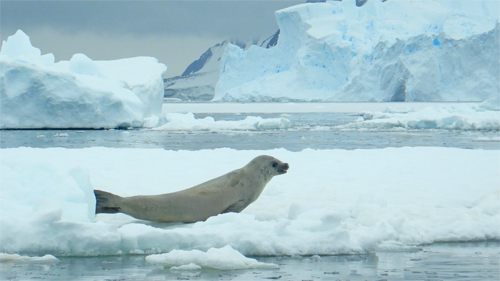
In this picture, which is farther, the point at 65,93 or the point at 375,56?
the point at 375,56

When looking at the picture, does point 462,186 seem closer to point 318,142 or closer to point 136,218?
point 136,218

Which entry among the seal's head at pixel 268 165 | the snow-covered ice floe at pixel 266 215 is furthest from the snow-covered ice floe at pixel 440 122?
the seal's head at pixel 268 165

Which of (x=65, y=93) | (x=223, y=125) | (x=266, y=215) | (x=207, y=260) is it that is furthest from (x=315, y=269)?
(x=223, y=125)

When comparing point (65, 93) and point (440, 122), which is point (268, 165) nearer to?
point (65, 93)

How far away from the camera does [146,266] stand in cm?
354

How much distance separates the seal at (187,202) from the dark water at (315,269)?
70 centimetres

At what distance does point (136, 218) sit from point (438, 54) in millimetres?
36626

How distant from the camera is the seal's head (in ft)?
16.4

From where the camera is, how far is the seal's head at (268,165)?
5000mm

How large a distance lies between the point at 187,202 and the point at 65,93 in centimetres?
1496

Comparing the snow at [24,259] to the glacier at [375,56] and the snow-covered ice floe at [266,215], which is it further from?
the glacier at [375,56]

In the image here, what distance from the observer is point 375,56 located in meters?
40.5

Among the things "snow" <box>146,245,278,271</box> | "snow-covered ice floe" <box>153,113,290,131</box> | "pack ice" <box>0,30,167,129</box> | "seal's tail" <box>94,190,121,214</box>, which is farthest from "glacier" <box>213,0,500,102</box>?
"snow" <box>146,245,278,271</box>

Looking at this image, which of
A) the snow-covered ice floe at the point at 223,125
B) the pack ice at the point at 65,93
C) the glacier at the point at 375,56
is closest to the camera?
the pack ice at the point at 65,93
